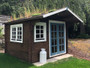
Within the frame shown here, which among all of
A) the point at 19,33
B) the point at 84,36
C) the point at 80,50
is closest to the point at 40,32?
the point at 19,33

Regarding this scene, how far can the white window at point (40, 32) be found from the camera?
20.0 ft

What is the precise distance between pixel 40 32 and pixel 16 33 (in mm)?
1756

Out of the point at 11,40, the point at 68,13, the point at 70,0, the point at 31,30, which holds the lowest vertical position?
the point at 11,40

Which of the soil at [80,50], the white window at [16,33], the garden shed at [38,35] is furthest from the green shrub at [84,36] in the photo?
the white window at [16,33]

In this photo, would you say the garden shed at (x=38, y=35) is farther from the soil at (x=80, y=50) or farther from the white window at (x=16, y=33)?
the soil at (x=80, y=50)

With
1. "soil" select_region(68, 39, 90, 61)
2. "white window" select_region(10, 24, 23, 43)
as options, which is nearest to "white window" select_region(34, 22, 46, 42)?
"white window" select_region(10, 24, 23, 43)

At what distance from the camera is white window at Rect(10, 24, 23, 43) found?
669 centimetres

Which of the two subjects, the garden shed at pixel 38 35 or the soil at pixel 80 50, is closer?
the garden shed at pixel 38 35

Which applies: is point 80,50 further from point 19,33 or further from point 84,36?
point 84,36

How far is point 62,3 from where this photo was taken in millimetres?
13031

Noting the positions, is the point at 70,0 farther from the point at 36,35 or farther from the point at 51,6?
the point at 36,35

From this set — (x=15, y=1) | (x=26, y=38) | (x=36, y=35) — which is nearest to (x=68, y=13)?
(x=36, y=35)

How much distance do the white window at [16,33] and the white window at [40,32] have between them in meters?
1.02

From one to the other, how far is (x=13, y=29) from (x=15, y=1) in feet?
69.2
